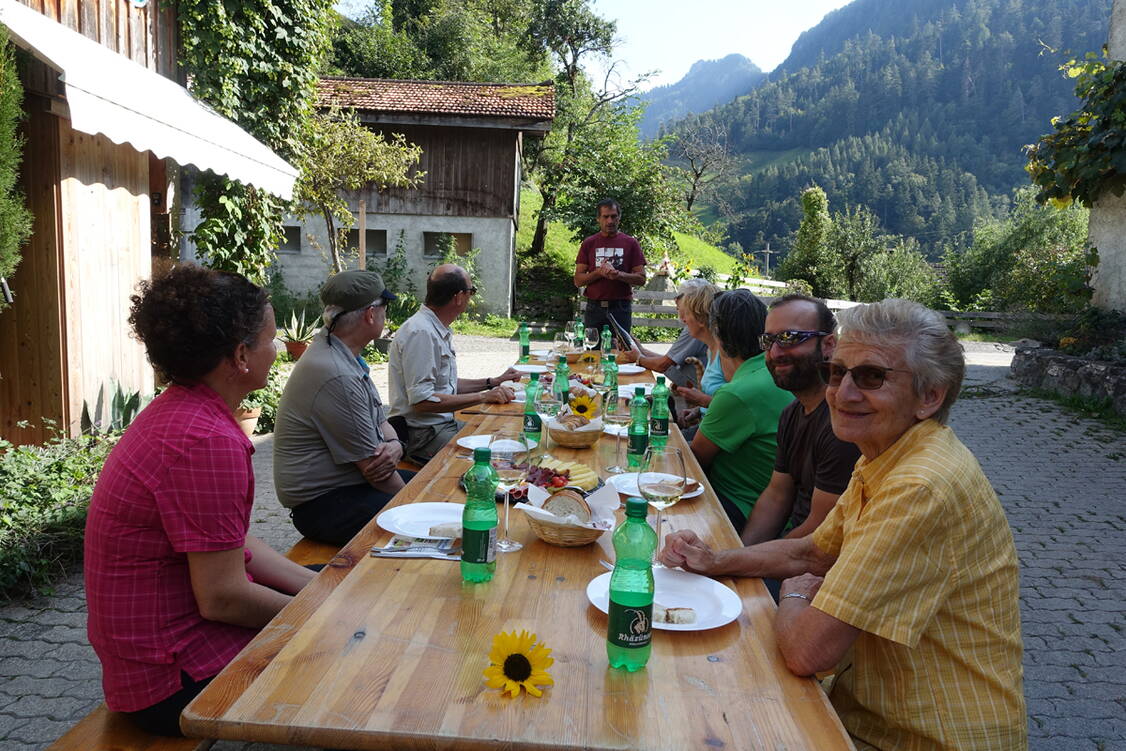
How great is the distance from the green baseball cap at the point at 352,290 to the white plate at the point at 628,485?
1.42 metres

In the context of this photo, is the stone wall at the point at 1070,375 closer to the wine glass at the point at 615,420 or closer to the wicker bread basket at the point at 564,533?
the wine glass at the point at 615,420

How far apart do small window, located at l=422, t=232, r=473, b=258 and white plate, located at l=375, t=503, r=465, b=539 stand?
17.5m

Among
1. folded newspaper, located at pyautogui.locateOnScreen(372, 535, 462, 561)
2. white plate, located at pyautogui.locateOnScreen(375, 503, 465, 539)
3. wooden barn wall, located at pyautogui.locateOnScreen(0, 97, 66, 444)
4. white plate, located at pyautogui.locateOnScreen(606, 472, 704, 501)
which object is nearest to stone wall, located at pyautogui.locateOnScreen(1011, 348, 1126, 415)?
white plate, located at pyautogui.locateOnScreen(606, 472, 704, 501)

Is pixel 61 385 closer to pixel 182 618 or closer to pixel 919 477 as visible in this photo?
pixel 182 618

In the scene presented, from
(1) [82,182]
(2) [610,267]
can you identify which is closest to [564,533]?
(1) [82,182]

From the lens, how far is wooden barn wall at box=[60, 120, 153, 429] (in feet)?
18.5

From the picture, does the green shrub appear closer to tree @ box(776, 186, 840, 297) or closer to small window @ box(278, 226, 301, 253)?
small window @ box(278, 226, 301, 253)

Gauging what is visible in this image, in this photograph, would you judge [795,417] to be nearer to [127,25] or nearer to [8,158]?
[8,158]

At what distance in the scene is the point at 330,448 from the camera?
338 cm

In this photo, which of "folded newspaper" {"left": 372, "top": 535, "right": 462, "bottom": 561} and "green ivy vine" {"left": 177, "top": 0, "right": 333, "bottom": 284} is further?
"green ivy vine" {"left": 177, "top": 0, "right": 333, "bottom": 284}

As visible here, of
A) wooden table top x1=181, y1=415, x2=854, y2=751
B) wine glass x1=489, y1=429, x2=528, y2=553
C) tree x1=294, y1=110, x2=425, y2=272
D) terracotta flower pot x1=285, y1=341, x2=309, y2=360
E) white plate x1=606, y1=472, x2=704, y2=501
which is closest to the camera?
wooden table top x1=181, y1=415, x2=854, y2=751

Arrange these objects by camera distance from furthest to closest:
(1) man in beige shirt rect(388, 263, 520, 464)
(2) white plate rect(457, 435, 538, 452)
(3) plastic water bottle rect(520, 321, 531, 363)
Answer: (3) plastic water bottle rect(520, 321, 531, 363) → (1) man in beige shirt rect(388, 263, 520, 464) → (2) white plate rect(457, 435, 538, 452)

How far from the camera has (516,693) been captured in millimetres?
1536

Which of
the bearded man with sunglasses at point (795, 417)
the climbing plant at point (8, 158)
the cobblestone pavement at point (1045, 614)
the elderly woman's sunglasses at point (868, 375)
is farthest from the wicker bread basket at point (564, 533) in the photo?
the climbing plant at point (8, 158)
